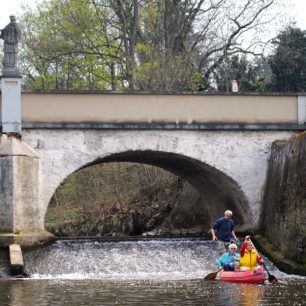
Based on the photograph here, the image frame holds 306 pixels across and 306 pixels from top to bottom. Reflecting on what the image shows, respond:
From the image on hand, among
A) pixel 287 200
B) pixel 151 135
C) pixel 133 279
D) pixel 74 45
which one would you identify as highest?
pixel 74 45

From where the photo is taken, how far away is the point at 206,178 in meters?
27.5

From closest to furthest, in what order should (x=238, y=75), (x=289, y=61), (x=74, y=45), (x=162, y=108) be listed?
(x=162, y=108), (x=74, y=45), (x=289, y=61), (x=238, y=75)

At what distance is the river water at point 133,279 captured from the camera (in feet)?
50.1

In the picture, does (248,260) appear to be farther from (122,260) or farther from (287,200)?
(122,260)

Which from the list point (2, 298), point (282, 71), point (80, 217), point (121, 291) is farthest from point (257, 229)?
point (282, 71)

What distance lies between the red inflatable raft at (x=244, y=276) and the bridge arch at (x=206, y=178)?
650cm

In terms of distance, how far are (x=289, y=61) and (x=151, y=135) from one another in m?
17.3

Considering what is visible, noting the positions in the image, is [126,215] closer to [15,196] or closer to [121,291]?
[15,196]

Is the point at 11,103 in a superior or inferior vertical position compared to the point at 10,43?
inferior

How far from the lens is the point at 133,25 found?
120ft

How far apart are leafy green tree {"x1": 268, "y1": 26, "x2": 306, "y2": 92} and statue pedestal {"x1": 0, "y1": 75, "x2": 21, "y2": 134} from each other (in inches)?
735

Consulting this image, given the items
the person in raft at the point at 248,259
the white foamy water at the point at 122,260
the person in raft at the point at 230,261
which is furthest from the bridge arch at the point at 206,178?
the person in raft at the point at 248,259

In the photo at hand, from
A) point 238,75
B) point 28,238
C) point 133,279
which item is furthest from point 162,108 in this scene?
point 238,75

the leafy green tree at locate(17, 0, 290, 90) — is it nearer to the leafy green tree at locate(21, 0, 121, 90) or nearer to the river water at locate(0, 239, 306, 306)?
the leafy green tree at locate(21, 0, 121, 90)
